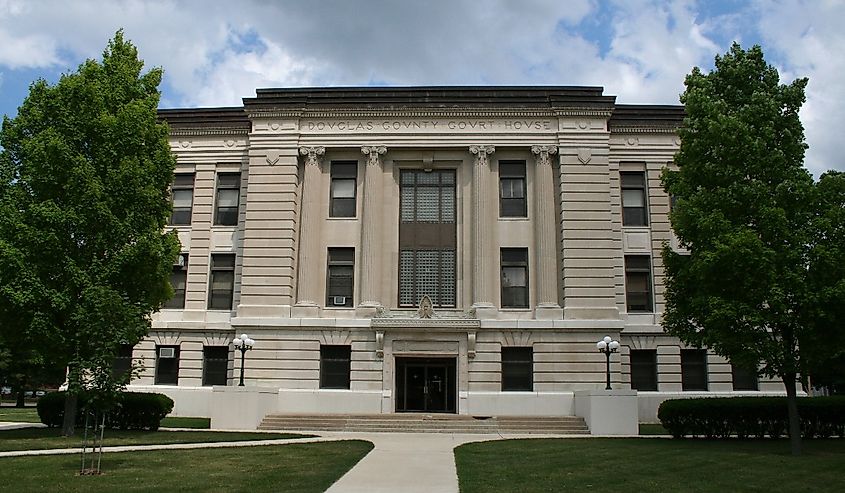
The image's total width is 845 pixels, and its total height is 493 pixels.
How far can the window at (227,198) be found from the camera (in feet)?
117

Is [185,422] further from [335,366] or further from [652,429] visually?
[652,429]

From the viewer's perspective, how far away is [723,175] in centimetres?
2039

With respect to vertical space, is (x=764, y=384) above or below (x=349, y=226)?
below

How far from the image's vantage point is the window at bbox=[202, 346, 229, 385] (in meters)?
34.1

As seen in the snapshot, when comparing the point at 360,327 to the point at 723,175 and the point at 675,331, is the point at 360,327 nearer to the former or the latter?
the point at 675,331

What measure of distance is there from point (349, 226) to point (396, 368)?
7.02 metres

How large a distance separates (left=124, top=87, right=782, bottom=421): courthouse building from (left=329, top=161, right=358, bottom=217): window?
0.08 meters

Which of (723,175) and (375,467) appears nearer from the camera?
(375,467)

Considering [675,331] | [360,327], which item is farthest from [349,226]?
[675,331]

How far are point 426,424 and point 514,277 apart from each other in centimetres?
865

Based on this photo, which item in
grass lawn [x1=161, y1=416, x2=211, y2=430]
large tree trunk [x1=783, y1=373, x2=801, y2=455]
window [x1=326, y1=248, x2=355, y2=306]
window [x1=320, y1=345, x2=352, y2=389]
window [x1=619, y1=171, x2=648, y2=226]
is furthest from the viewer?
window [x1=619, y1=171, x2=648, y2=226]

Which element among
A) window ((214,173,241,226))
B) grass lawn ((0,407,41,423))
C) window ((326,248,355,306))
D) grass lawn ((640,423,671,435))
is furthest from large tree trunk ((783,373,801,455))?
grass lawn ((0,407,41,423))

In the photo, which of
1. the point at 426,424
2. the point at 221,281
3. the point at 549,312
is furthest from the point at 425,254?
the point at 221,281

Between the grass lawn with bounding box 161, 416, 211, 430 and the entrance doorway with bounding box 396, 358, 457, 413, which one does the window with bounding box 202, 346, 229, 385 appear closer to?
the grass lawn with bounding box 161, 416, 211, 430
